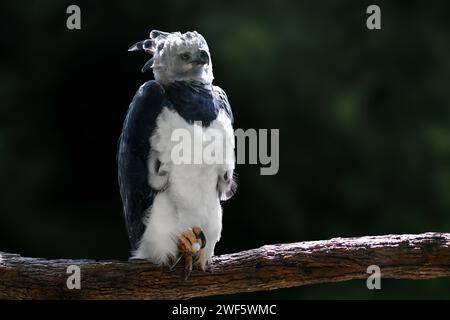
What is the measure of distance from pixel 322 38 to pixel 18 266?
1.91 meters

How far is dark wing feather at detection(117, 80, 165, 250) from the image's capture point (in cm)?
192

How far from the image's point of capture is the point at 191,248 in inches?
74.2

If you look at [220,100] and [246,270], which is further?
[220,100]

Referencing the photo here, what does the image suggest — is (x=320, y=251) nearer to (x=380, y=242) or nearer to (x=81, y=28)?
(x=380, y=242)

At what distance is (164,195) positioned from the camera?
190cm

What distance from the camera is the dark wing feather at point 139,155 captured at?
75.7 inches

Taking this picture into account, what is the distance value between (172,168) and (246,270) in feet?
1.02

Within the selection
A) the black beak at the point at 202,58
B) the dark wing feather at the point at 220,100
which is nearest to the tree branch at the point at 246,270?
the dark wing feather at the point at 220,100

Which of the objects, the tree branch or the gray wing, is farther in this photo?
the gray wing

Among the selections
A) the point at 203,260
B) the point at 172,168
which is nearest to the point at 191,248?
the point at 203,260

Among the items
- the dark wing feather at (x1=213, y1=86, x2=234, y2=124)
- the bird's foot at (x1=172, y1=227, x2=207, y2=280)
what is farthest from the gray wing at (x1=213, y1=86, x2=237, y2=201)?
the bird's foot at (x1=172, y1=227, x2=207, y2=280)

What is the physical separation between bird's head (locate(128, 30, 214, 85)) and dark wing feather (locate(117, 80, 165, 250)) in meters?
0.06

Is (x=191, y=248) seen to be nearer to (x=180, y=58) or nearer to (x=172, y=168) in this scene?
(x=172, y=168)

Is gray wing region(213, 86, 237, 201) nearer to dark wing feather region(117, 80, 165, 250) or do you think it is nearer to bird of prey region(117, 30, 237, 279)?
bird of prey region(117, 30, 237, 279)
